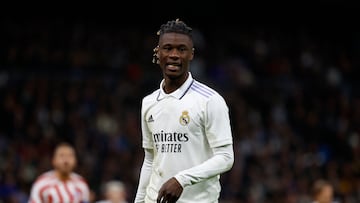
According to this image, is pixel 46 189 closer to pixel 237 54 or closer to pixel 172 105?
pixel 172 105

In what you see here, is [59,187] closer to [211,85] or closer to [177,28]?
[177,28]

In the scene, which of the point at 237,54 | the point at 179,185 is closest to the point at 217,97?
the point at 179,185

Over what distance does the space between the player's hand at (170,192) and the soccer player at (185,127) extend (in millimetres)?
129

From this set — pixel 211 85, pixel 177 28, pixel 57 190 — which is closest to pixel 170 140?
pixel 177 28

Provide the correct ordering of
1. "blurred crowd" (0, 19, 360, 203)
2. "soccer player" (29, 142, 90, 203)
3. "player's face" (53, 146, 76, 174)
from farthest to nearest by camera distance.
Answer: "blurred crowd" (0, 19, 360, 203) → "soccer player" (29, 142, 90, 203) → "player's face" (53, 146, 76, 174)

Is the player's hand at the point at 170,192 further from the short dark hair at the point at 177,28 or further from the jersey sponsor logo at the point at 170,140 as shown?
the short dark hair at the point at 177,28

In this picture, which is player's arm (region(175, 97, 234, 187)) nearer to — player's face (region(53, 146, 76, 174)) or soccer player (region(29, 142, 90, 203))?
player's face (region(53, 146, 76, 174))

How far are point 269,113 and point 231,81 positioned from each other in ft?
3.45

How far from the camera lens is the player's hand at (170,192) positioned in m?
4.91

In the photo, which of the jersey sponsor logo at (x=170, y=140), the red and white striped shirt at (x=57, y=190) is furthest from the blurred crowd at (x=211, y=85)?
the jersey sponsor logo at (x=170, y=140)

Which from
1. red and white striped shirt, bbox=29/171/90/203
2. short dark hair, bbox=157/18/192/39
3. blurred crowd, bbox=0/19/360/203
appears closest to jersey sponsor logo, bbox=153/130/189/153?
short dark hair, bbox=157/18/192/39

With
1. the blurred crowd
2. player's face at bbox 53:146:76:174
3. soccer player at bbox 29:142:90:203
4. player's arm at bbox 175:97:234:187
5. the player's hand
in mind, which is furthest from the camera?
the blurred crowd

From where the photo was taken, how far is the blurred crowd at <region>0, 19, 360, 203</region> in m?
15.7

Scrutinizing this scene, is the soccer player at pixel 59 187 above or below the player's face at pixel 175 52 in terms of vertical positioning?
below
